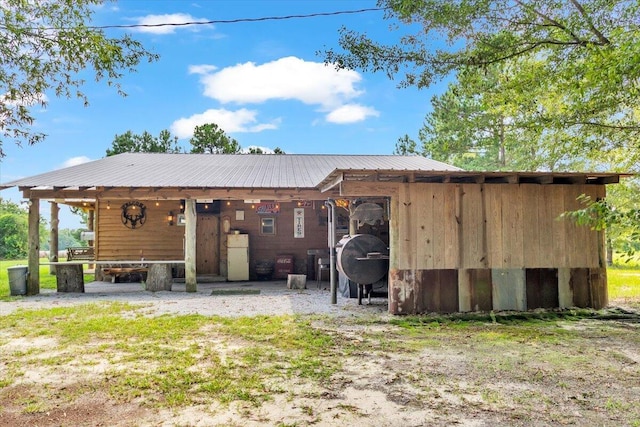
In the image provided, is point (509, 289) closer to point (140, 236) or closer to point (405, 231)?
point (405, 231)

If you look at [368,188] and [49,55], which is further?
[368,188]

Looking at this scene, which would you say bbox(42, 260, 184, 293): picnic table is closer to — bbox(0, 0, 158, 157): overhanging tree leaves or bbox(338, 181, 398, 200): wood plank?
bbox(338, 181, 398, 200): wood plank

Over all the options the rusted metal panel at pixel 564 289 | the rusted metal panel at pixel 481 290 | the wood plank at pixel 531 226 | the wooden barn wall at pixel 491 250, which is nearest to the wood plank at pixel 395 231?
the wooden barn wall at pixel 491 250

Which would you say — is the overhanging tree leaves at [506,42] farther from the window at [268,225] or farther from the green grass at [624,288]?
the window at [268,225]

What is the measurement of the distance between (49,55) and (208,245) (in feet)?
30.7

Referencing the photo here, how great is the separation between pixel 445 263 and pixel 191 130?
23082mm

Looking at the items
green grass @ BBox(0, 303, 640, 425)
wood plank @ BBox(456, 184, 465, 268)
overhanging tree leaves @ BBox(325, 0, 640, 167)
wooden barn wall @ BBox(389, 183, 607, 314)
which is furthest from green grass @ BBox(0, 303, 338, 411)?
overhanging tree leaves @ BBox(325, 0, 640, 167)

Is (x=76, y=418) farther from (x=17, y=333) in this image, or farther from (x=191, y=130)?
(x=191, y=130)

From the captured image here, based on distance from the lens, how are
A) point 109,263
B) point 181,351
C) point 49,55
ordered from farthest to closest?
point 109,263 → point 181,351 → point 49,55

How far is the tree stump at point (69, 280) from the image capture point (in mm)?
10266

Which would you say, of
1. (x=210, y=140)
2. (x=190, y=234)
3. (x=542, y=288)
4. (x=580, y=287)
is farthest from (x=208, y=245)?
(x=210, y=140)

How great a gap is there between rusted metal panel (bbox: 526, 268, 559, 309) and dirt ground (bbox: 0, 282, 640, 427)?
1708 millimetres

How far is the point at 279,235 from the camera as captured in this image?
13.4 m

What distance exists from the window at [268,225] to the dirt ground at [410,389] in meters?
7.64
